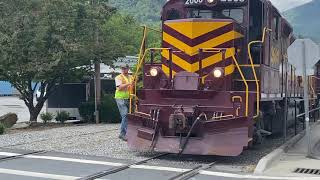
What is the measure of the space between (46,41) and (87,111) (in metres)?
3.93

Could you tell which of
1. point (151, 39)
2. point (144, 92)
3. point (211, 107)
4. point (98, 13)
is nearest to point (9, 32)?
point (98, 13)

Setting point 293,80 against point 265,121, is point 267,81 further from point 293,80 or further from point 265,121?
point 293,80

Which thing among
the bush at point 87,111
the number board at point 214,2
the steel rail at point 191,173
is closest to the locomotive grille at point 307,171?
the steel rail at point 191,173

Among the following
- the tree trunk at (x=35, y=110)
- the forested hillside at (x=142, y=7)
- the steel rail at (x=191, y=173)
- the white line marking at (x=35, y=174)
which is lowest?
the steel rail at (x=191, y=173)

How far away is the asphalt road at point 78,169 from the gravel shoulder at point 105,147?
58cm

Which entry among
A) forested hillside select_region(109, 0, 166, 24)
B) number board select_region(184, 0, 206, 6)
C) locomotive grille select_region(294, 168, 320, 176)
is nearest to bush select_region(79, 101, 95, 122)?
number board select_region(184, 0, 206, 6)

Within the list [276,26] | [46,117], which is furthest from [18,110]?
[276,26]

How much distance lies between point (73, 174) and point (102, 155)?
2521 mm

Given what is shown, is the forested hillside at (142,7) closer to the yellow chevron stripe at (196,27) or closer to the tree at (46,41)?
the tree at (46,41)

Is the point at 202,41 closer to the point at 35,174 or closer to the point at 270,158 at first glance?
the point at 270,158

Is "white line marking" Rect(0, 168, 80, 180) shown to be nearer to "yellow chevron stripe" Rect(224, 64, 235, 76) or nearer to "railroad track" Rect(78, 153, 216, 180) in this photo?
"railroad track" Rect(78, 153, 216, 180)

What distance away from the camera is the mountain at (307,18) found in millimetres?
49688

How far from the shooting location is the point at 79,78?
2338 centimetres

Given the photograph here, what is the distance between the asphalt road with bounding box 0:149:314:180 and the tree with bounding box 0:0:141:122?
8752 mm
